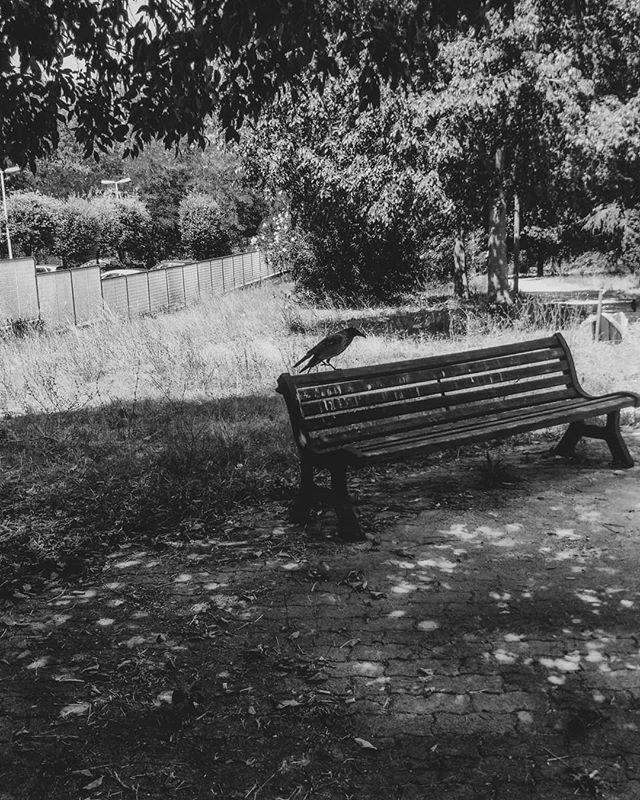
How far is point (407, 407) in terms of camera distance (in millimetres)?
5270

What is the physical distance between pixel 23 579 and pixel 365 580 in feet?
6.04

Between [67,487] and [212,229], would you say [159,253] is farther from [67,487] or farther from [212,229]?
[67,487]

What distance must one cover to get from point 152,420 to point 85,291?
42.7 feet

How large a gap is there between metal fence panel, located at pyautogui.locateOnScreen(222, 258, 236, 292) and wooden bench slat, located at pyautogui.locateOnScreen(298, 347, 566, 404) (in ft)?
85.7

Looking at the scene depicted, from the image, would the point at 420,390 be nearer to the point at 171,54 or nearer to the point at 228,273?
the point at 171,54

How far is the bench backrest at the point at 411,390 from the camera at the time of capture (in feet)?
16.0

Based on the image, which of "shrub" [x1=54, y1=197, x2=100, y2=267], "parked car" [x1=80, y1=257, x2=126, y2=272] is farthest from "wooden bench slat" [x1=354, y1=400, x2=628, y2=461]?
"shrub" [x1=54, y1=197, x2=100, y2=267]

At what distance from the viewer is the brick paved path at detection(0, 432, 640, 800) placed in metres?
2.66

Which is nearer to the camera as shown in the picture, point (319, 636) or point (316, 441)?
point (319, 636)

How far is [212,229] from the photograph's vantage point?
46.4m

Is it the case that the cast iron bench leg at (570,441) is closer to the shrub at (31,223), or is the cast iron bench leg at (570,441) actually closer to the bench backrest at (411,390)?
the bench backrest at (411,390)

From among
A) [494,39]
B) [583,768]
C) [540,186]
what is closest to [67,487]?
[583,768]

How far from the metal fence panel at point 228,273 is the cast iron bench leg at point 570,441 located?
26.1 metres

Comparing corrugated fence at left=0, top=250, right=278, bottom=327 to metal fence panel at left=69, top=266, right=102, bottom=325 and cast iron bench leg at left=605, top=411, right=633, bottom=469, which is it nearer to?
metal fence panel at left=69, top=266, right=102, bottom=325
